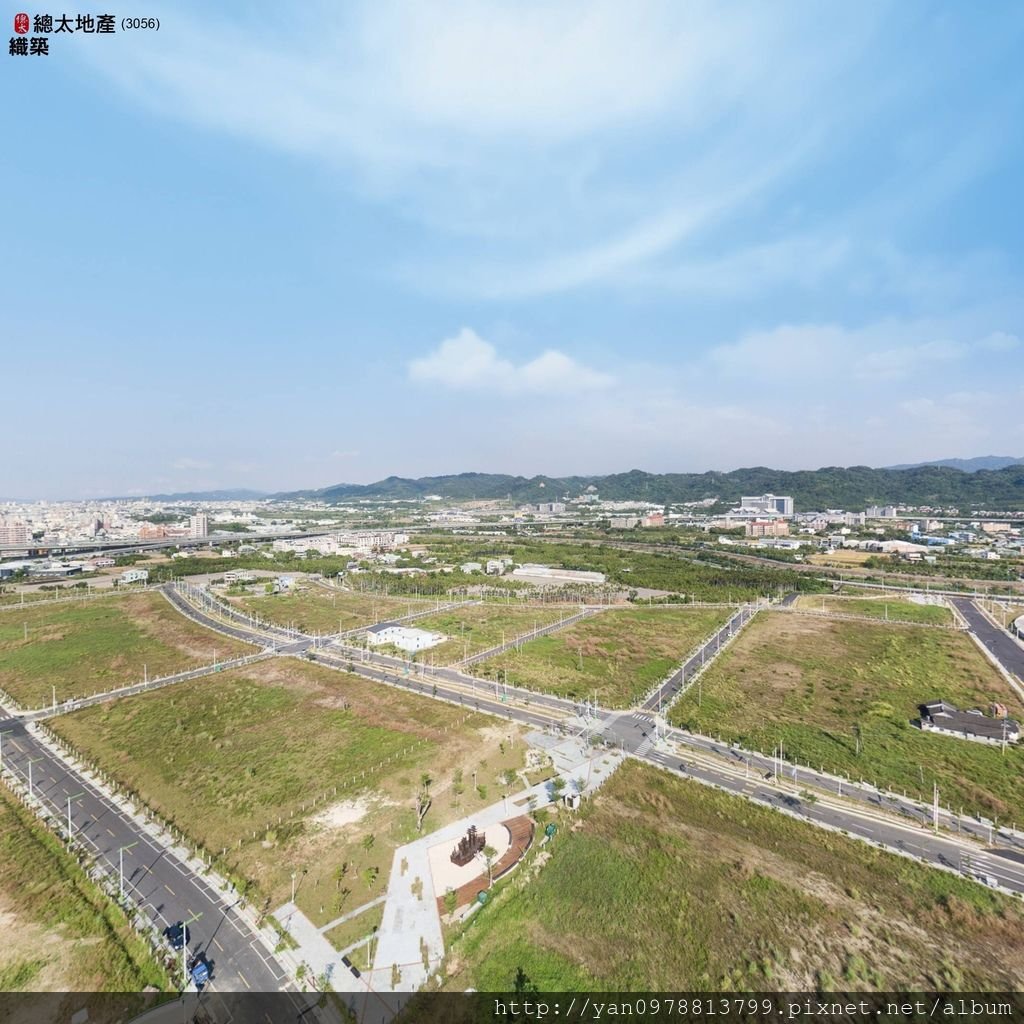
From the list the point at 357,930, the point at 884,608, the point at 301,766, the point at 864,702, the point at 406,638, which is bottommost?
the point at 864,702

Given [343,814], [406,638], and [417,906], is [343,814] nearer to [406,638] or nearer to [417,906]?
[417,906]

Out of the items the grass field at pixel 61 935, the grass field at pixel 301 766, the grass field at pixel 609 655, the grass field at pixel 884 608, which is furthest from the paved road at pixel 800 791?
the grass field at pixel 884 608

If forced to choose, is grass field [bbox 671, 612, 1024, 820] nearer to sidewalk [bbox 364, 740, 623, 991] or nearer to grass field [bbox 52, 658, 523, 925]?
sidewalk [bbox 364, 740, 623, 991]

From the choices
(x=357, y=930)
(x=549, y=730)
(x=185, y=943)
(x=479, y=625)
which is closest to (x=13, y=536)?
(x=479, y=625)

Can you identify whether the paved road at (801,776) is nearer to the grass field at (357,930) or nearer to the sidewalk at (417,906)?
the sidewalk at (417,906)

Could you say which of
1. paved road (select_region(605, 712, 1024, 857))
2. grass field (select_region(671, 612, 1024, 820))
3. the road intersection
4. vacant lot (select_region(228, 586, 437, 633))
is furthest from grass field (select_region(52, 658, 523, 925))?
vacant lot (select_region(228, 586, 437, 633))

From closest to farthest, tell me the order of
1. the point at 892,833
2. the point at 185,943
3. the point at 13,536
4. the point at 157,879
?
1. the point at 185,943
2. the point at 157,879
3. the point at 892,833
4. the point at 13,536

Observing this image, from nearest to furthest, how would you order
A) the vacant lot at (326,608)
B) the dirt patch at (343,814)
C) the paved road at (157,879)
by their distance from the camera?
1. the paved road at (157,879)
2. the dirt patch at (343,814)
3. the vacant lot at (326,608)
